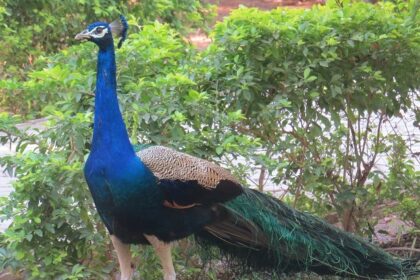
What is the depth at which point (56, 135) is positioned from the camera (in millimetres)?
3795

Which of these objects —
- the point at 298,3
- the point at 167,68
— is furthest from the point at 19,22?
the point at 298,3

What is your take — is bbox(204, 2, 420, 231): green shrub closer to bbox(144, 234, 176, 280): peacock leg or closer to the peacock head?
bbox(144, 234, 176, 280): peacock leg

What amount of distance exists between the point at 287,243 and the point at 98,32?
1.23m

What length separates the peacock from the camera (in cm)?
329

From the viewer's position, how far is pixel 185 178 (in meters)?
3.39

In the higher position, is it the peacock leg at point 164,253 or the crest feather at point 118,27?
the crest feather at point 118,27

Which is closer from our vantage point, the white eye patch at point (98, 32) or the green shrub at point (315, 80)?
the white eye patch at point (98, 32)

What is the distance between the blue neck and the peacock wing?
12 cm

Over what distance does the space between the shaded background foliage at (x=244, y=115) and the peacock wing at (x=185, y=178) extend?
0.30m

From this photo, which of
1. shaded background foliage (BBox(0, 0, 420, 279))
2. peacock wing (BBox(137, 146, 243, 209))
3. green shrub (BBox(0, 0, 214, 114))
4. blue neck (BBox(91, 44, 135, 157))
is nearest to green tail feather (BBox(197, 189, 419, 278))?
peacock wing (BBox(137, 146, 243, 209))

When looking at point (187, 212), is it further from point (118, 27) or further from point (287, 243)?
point (118, 27)

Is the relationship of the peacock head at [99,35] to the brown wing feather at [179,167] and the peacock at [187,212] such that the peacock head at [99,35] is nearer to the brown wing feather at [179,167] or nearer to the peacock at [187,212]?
the peacock at [187,212]

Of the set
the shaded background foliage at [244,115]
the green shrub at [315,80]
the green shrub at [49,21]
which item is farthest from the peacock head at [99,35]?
the green shrub at [49,21]

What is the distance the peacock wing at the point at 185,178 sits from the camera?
3350 millimetres
